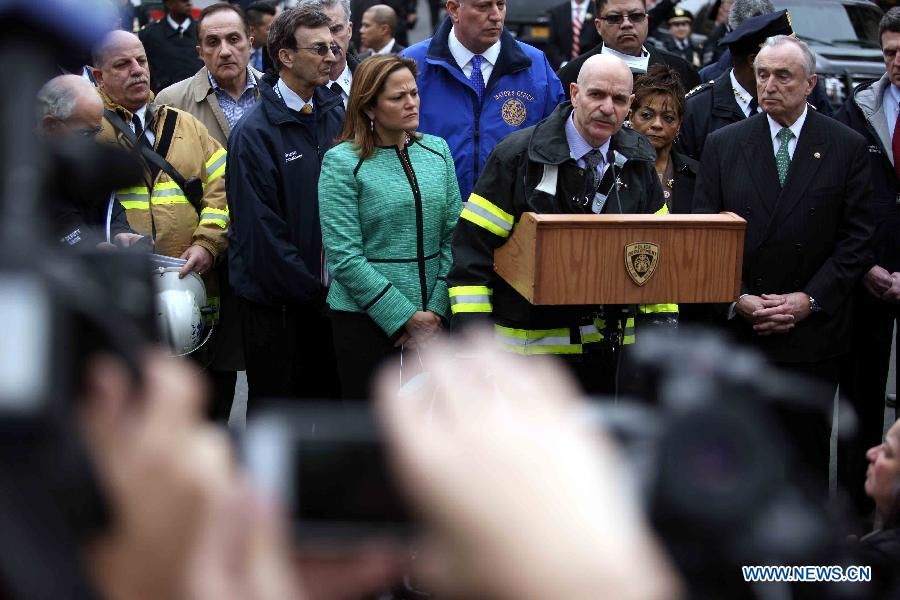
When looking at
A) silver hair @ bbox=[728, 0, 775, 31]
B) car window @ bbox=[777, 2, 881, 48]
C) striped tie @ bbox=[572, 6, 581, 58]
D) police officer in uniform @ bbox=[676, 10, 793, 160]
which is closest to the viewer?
police officer in uniform @ bbox=[676, 10, 793, 160]

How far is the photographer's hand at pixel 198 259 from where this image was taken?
5527 millimetres

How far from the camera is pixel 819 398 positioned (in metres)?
1.22

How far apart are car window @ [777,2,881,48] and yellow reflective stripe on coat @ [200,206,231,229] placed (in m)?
10.6

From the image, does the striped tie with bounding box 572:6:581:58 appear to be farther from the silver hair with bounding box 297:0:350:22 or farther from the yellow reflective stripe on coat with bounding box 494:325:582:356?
the yellow reflective stripe on coat with bounding box 494:325:582:356

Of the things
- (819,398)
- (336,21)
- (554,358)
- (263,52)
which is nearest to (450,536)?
(819,398)

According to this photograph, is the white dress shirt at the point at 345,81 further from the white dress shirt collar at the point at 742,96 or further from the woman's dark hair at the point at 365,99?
the white dress shirt collar at the point at 742,96

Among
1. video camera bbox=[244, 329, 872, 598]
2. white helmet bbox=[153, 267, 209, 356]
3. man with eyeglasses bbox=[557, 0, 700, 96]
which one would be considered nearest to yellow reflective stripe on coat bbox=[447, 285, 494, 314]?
white helmet bbox=[153, 267, 209, 356]

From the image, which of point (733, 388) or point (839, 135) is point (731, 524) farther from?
point (839, 135)

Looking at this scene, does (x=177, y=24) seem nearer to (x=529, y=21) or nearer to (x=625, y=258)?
(x=625, y=258)

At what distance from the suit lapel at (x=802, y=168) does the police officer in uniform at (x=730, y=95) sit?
29.9 inches

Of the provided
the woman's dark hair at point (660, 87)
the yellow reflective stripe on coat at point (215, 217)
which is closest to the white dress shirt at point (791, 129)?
the woman's dark hair at point (660, 87)

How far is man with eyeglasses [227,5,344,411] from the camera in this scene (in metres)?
5.58

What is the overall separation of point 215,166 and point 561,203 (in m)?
1.88

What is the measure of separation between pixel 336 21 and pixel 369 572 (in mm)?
6392
